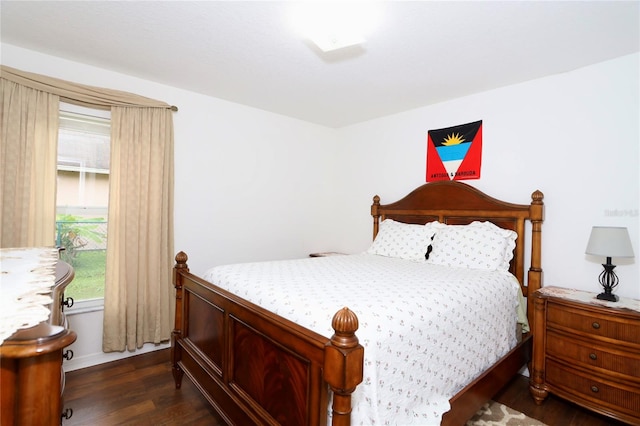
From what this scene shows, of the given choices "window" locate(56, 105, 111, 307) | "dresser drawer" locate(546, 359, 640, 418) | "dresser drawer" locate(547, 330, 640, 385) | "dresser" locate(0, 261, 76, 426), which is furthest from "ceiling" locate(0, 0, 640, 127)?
"dresser drawer" locate(546, 359, 640, 418)

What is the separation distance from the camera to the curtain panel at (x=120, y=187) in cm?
221

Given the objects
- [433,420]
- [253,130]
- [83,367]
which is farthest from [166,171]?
[433,420]

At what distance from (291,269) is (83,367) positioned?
6.17ft

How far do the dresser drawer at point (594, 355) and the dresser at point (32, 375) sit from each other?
8.57 ft

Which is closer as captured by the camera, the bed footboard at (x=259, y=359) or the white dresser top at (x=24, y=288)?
the white dresser top at (x=24, y=288)

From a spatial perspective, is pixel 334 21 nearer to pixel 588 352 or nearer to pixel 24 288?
pixel 24 288

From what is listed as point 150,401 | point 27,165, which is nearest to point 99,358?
point 150,401

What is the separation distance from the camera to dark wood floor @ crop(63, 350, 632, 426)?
189 centimetres

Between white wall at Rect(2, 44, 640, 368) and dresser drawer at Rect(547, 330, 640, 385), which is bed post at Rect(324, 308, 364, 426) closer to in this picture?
dresser drawer at Rect(547, 330, 640, 385)

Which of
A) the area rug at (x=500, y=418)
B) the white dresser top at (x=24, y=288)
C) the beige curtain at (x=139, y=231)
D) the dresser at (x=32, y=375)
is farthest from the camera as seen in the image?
the beige curtain at (x=139, y=231)

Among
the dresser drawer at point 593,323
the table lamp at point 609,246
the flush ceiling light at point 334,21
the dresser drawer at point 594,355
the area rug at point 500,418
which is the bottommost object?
the area rug at point 500,418

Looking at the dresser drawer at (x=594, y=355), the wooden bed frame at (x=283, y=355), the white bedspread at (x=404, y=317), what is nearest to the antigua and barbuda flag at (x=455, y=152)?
the wooden bed frame at (x=283, y=355)

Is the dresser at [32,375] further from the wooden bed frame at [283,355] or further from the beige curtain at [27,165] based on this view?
the beige curtain at [27,165]

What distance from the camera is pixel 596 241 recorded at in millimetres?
1979
